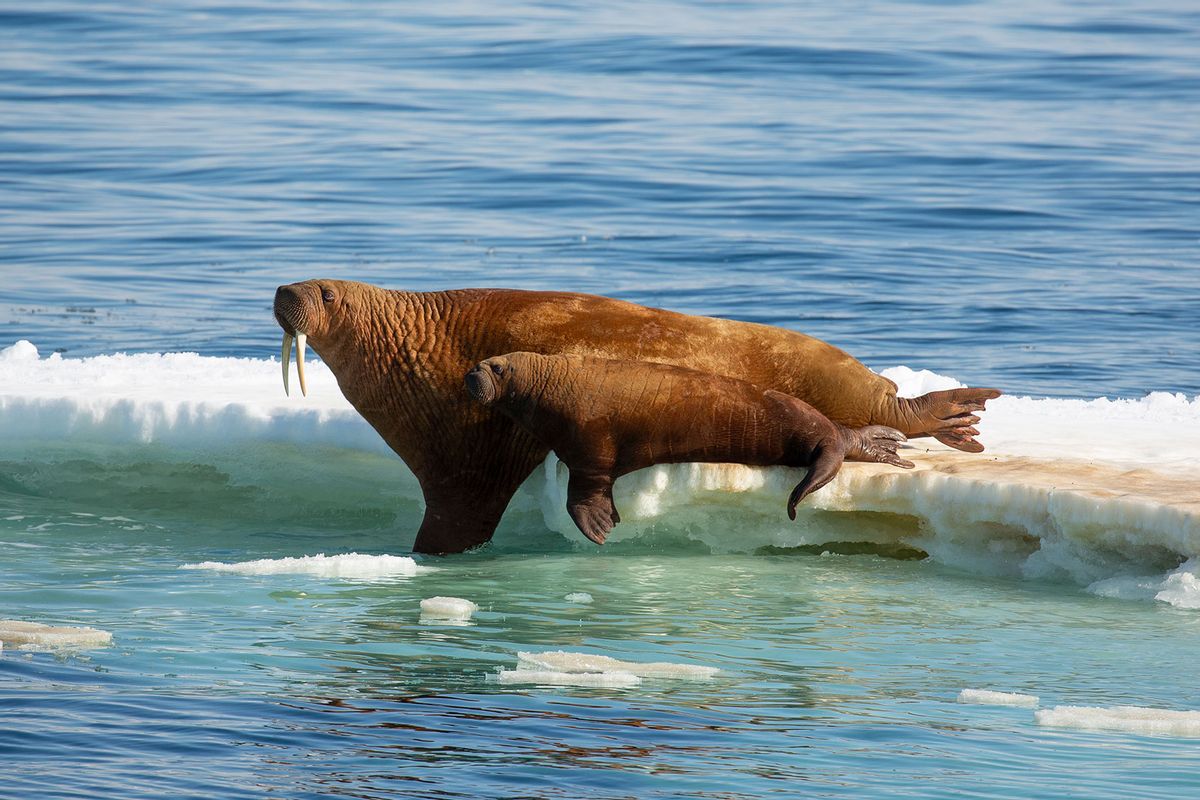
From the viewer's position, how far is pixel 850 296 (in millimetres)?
16781

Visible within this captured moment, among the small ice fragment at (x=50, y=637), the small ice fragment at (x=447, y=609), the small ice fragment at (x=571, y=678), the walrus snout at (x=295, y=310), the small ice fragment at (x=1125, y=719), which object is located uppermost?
the walrus snout at (x=295, y=310)

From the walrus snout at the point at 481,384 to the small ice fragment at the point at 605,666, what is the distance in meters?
1.71

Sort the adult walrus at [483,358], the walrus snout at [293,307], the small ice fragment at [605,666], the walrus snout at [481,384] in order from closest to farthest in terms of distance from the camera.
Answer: the small ice fragment at [605,666]
the walrus snout at [481,384]
the walrus snout at [293,307]
the adult walrus at [483,358]

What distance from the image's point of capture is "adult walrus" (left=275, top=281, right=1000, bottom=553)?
7910mm

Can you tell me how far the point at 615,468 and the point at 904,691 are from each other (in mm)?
2222

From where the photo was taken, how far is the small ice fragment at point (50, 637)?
604 cm

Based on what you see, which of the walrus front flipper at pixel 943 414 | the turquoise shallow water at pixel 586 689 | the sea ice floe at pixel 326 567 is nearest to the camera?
the turquoise shallow water at pixel 586 689

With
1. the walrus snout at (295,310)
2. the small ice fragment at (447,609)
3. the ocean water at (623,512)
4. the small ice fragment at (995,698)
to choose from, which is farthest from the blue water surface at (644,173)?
the small ice fragment at (995,698)

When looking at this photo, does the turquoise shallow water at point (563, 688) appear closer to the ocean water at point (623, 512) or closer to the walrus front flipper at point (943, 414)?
the ocean water at point (623, 512)

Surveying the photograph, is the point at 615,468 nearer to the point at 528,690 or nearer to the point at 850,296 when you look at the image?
the point at 528,690

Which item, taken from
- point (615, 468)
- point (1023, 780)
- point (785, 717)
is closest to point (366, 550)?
point (615, 468)

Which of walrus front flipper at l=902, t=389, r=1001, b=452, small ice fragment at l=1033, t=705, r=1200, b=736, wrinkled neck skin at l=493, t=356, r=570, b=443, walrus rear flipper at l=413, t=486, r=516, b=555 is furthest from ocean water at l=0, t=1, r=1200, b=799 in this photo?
wrinkled neck skin at l=493, t=356, r=570, b=443

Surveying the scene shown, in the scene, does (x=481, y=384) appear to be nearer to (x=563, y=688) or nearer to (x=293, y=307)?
(x=293, y=307)

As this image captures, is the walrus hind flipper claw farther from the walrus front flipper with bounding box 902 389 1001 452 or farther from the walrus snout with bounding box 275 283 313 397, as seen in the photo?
the walrus snout with bounding box 275 283 313 397
